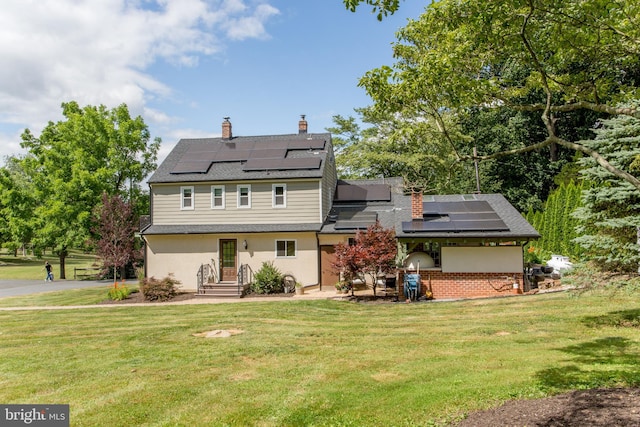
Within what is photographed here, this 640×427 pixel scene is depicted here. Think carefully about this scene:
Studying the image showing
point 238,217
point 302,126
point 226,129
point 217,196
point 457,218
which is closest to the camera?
point 457,218

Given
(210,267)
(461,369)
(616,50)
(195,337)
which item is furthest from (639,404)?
(210,267)

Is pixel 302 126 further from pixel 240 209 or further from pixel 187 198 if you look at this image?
pixel 187 198

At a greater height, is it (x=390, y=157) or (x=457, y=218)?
(x=390, y=157)

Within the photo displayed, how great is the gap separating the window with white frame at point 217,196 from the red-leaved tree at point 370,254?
→ 27.5 feet

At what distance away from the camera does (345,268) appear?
17531 millimetres

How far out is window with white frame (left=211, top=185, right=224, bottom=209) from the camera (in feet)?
75.0

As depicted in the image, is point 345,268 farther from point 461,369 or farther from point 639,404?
point 639,404

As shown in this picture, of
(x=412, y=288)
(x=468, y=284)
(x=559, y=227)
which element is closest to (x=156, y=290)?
(x=412, y=288)

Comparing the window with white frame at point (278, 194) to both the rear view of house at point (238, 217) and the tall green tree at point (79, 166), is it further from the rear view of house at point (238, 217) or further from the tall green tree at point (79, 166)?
the tall green tree at point (79, 166)

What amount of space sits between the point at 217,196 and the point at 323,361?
15281mm

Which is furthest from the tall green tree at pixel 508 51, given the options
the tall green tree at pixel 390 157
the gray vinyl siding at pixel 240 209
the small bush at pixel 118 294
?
the tall green tree at pixel 390 157

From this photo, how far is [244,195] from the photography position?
2273cm

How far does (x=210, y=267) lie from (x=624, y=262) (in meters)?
17.8

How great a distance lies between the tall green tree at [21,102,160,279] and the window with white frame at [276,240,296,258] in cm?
1958
